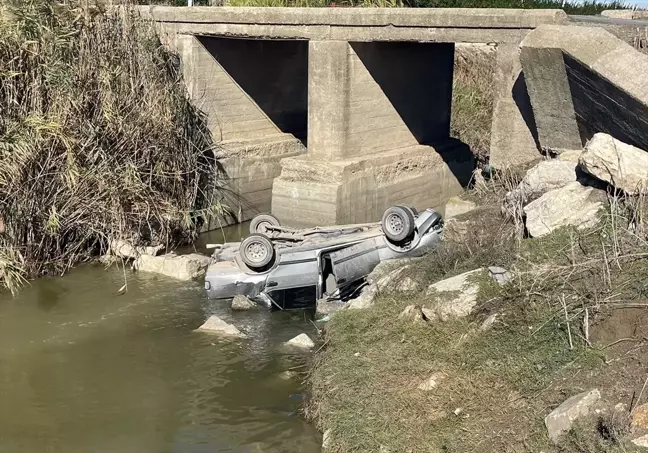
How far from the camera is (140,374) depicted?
9.34 m

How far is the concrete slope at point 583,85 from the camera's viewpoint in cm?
896

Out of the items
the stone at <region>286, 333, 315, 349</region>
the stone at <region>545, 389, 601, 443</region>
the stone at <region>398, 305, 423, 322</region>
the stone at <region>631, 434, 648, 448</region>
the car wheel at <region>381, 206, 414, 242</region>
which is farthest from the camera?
the car wheel at <region>381, 206, 414, 242</region>

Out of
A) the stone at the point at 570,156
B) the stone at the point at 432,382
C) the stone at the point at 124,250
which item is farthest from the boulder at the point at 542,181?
the stone at the point at 124,250

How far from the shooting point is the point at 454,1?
19250 millimetres

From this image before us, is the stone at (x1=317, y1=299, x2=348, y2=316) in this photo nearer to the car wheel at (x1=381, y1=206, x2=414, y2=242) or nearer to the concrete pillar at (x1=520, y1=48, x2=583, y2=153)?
the car wheel at (x1=381, y1=206, x2=414, y2=242)

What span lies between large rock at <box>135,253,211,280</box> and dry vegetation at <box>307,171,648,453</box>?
4640mm

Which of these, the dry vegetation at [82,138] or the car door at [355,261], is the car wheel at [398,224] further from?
the dry vegetation at [82,138]

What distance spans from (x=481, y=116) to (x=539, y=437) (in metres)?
18.6

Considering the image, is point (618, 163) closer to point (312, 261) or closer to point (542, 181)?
point (542, 181)

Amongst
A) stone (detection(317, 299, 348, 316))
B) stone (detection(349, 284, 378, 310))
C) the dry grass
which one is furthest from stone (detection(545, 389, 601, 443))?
the dry grass

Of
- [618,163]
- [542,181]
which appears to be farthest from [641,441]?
[542,181]

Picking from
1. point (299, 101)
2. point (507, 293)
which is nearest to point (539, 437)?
point (507, 293)

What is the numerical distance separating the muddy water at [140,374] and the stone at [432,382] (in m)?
1.23

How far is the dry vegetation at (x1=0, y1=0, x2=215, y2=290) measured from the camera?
39.9 ft
